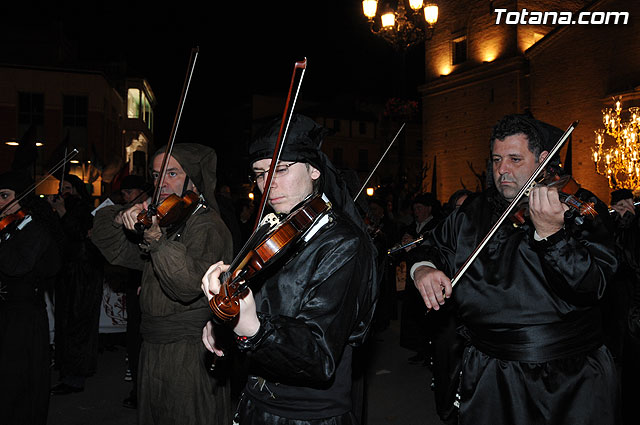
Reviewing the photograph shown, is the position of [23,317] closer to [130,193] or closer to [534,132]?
[130,193]

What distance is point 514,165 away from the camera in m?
3.02

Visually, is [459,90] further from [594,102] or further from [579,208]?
[579,208]

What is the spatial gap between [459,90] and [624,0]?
8.68 meters

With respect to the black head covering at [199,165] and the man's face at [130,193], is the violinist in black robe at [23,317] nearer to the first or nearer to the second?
the black head covering at [199,165]

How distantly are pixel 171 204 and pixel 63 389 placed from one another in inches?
167

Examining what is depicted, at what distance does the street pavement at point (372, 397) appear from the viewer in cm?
564

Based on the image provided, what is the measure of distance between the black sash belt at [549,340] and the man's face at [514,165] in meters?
0.73

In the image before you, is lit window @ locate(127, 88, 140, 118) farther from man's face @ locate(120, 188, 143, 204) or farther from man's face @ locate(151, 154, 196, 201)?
man's face @ locate(151, 154, 196, 201)

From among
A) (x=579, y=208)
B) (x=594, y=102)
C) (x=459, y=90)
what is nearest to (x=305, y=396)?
(x=579, y=208)

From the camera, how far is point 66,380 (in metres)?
6.55

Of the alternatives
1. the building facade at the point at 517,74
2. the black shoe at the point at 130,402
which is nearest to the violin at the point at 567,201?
the black shoe at the point at 130,402

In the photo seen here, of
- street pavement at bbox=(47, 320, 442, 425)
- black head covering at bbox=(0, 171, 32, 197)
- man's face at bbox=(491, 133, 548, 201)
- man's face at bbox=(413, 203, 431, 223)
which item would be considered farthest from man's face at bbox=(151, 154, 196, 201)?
man's face at bbox=(413, 203, 431, 223)

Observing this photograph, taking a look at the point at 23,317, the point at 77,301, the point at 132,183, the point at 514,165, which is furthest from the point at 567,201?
the point at 77,301

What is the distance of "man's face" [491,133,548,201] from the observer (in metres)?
3.00
